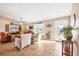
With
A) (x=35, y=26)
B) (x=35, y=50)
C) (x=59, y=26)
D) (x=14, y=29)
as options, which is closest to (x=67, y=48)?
(x=59, y=26)

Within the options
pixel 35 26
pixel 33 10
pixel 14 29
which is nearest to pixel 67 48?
pixel 35 26

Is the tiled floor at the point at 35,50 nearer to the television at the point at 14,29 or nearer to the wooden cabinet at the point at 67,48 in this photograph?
the wooden cabinet at the point at 67,48

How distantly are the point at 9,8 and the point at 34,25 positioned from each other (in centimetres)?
63

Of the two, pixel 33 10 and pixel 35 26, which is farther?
pixel 35 26

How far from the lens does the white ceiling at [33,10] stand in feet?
8.34

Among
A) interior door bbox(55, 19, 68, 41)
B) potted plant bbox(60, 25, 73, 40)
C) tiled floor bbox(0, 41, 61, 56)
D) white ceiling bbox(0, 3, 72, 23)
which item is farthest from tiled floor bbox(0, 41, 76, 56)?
white ceiling bbox(0, 3, 72, 23)

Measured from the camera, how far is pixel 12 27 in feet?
8.47

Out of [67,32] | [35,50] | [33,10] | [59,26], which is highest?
[33,10]

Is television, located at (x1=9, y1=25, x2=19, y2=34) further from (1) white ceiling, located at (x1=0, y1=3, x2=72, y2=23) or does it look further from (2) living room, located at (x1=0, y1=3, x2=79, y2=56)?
(1) white ceiling, located at (x1=0, y1=3, x2=72, y2=23)

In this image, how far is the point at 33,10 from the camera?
2566mm

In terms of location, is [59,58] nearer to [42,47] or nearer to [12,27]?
[42,47]

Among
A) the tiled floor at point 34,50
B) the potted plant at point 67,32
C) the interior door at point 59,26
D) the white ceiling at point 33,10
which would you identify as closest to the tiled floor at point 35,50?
the tiled floor at point 34,50

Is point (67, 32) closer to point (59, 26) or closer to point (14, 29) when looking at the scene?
point (59, 26)

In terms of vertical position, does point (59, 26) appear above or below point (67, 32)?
above
